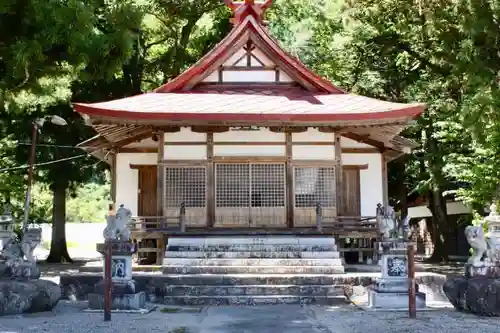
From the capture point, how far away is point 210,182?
16.4 m

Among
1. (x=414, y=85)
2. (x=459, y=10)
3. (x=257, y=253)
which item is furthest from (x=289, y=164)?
(x=414, y=85)

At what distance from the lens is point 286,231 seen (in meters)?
15.2

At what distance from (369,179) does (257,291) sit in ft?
23.8

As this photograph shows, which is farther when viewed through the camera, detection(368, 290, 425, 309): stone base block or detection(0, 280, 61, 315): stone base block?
detection(368, 290, 425, 309): stone base block

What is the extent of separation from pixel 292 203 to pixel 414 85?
386 inches

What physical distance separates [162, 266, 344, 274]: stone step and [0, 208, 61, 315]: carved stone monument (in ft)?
9.52

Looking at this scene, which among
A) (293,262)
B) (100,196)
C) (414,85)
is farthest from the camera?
(100,196)

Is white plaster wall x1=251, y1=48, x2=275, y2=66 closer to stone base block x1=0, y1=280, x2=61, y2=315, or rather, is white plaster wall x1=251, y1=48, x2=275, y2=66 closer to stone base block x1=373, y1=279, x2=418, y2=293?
stone base block x1=373, y1=279, x2=418, y2=293

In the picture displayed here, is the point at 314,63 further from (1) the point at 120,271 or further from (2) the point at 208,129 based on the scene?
(1) the point at 120,271

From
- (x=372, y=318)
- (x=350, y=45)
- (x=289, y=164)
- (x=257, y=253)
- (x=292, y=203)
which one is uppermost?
(x=350, y=45)

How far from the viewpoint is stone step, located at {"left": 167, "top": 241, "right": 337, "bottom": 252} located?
1428 centimetres

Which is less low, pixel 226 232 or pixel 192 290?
pixel 226 232

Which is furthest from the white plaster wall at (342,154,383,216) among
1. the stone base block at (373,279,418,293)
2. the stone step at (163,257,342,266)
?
the stone base block at (373,279,418,293)

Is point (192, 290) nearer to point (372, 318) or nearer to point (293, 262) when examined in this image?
point (293, 262)
